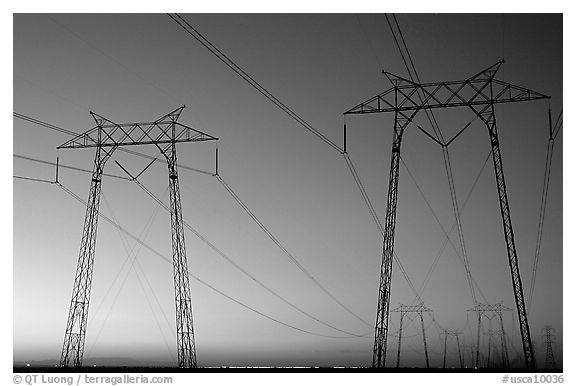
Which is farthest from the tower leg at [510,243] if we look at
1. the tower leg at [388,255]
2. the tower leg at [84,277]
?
the tower leg at [84,277]

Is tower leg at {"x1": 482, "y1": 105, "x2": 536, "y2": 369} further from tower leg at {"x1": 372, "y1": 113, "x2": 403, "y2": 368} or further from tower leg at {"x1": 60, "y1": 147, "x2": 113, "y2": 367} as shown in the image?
tower leg at {"x1": 60, "y1": 147, "x2": 113, "y2": 367}

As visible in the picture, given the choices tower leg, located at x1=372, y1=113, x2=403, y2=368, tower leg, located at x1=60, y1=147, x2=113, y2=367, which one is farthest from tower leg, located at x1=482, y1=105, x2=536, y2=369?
tower leg, located at x1=60, y1=147, x2=113, y2=367

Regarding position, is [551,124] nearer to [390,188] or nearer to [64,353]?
[390,188]

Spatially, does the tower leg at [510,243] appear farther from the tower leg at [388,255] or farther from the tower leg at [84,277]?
the tower leg at [84,277]

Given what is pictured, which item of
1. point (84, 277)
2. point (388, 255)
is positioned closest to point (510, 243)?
point (388, 255)

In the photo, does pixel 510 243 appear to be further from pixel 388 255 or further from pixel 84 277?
pixel 84 277
